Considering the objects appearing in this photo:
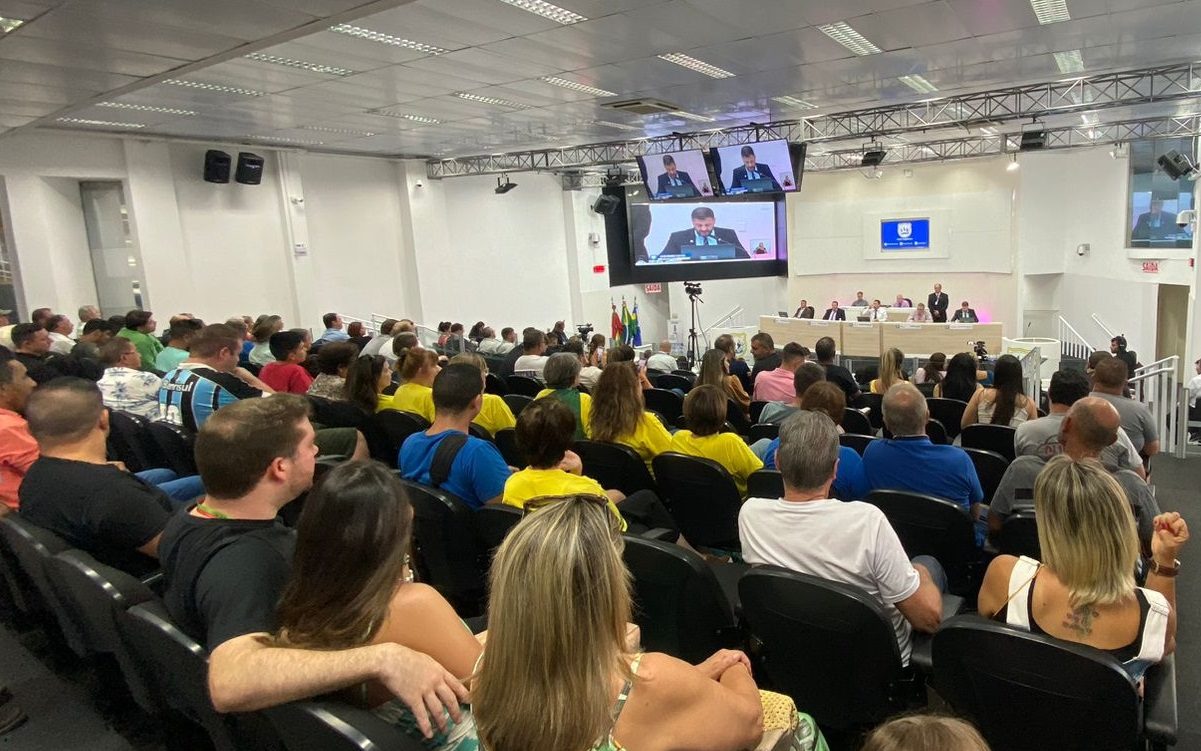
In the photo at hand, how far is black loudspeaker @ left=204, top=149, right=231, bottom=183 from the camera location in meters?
11.0

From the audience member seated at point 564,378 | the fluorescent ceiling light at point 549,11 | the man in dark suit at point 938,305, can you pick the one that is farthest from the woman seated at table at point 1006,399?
the man in dark suit at point 938,305

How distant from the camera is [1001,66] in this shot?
27.0ft

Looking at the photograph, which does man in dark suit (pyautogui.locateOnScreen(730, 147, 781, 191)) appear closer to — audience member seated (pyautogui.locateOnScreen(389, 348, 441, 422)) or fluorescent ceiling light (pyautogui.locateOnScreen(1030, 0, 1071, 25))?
fluorescent ceiling light (pyautogui.locateOnScreen(1030, 0, 1071, 25))

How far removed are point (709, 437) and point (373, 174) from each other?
40.6 feet

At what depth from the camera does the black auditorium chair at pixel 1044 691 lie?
166 cm

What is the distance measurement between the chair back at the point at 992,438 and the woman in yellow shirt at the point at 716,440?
1763 mm

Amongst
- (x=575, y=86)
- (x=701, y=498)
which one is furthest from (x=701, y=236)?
(x=701, y=498)

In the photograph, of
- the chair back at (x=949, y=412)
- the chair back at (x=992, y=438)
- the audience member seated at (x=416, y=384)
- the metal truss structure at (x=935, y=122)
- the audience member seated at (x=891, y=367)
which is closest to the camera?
the chair back at (x=992, y=438)

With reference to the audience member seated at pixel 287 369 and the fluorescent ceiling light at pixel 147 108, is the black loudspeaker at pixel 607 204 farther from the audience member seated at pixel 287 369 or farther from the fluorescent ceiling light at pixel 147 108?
the audience member seated at pixel 287 369

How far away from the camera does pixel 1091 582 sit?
1.88m

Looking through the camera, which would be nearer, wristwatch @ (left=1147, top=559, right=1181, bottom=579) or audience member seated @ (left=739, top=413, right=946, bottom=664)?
wristwatch @ (left=1147, top=559, right=1181, bottom=579)

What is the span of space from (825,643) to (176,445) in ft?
11.6

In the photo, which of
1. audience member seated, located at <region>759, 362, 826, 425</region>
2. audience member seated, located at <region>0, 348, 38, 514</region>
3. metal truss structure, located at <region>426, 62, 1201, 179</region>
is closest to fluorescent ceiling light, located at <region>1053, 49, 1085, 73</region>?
metal truss structure, located at <region>426, 62, 1201, 179</region>

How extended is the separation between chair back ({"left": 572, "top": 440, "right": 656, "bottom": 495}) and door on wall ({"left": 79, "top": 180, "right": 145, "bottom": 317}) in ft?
31.6
